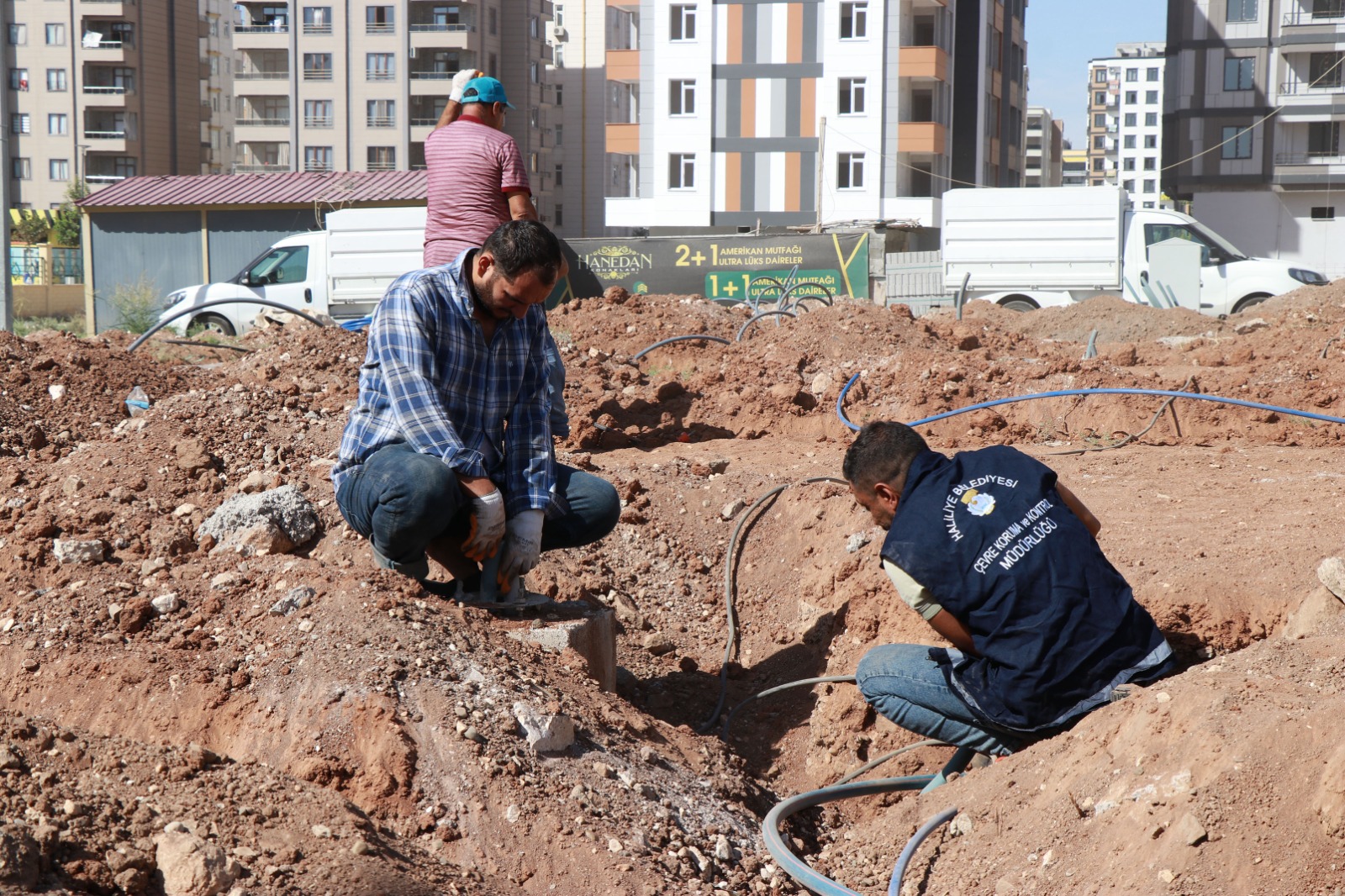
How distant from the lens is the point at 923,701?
3754 millimetres

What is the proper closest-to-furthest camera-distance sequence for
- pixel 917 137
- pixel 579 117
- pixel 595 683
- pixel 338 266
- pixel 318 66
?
pixel 595 683 → pixel 338 266 → pixel 917 137 → pixel 318 66 → pixel 579 117

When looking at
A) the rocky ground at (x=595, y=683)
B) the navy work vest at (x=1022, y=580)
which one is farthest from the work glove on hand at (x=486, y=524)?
A: the navy work vest at (x=1022, y=580)

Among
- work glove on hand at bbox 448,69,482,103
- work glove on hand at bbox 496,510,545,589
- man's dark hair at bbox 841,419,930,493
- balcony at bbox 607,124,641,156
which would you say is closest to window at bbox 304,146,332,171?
balcony at bbox 607,124,641,156

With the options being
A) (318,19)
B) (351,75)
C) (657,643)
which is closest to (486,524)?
(657,643)

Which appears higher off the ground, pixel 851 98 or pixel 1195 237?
pixel 851 98

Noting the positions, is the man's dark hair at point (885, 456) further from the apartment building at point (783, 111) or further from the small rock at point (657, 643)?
the apartment building at point (783, 111)

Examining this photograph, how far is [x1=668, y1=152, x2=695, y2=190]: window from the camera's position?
3769 cm

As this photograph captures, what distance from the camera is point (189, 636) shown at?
358 centimetres

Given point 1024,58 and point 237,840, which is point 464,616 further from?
point 1024,58

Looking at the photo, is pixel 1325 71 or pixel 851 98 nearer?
pixel 851 98

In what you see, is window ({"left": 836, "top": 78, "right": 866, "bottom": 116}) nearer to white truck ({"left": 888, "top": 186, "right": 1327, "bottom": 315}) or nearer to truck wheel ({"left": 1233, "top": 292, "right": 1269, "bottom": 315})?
white truck ({"left": 888, "top": 186, "right": 1327, "bottom": 315})

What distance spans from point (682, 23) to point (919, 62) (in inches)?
295

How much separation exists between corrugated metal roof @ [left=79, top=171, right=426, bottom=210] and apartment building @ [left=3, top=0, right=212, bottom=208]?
2750 cm

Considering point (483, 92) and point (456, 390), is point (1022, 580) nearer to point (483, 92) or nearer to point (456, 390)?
point (456, 390)
